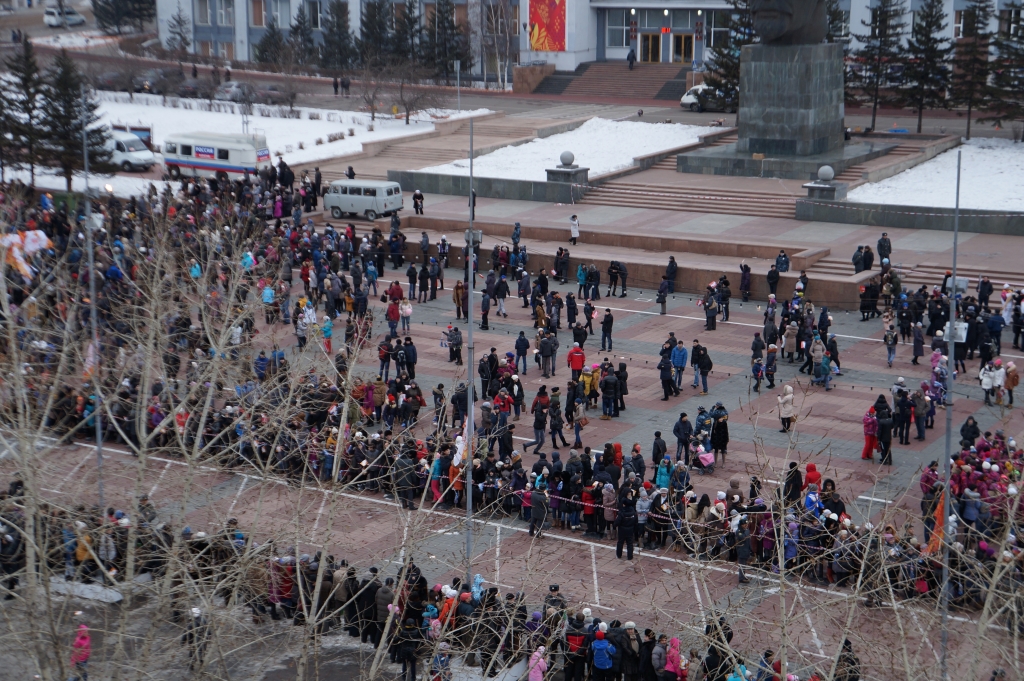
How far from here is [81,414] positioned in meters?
25.4

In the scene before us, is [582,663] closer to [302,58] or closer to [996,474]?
[996,474]

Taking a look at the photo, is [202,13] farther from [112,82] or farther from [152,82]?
[112,82]

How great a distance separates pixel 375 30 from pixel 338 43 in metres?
2.53

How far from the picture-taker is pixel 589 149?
169ft

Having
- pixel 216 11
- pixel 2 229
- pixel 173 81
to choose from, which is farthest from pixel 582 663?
pixel 216 11

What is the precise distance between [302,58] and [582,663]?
6407 cm

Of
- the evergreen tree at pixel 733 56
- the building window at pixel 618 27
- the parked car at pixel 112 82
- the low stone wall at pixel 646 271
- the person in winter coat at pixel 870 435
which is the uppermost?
the building window at pixel 618 27

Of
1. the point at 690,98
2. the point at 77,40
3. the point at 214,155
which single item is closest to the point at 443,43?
the point at 690,98

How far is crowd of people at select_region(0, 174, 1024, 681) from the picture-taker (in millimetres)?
16047

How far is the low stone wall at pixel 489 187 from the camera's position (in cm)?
4528

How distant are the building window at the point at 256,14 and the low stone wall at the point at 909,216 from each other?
51.2m

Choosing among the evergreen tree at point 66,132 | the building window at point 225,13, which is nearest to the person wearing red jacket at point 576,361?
the evergreen tree at point 66,132

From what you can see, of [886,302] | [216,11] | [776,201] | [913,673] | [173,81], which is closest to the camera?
[913,673]

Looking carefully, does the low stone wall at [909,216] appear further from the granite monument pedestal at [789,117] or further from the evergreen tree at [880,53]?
the evergreen tree at [880,53]
